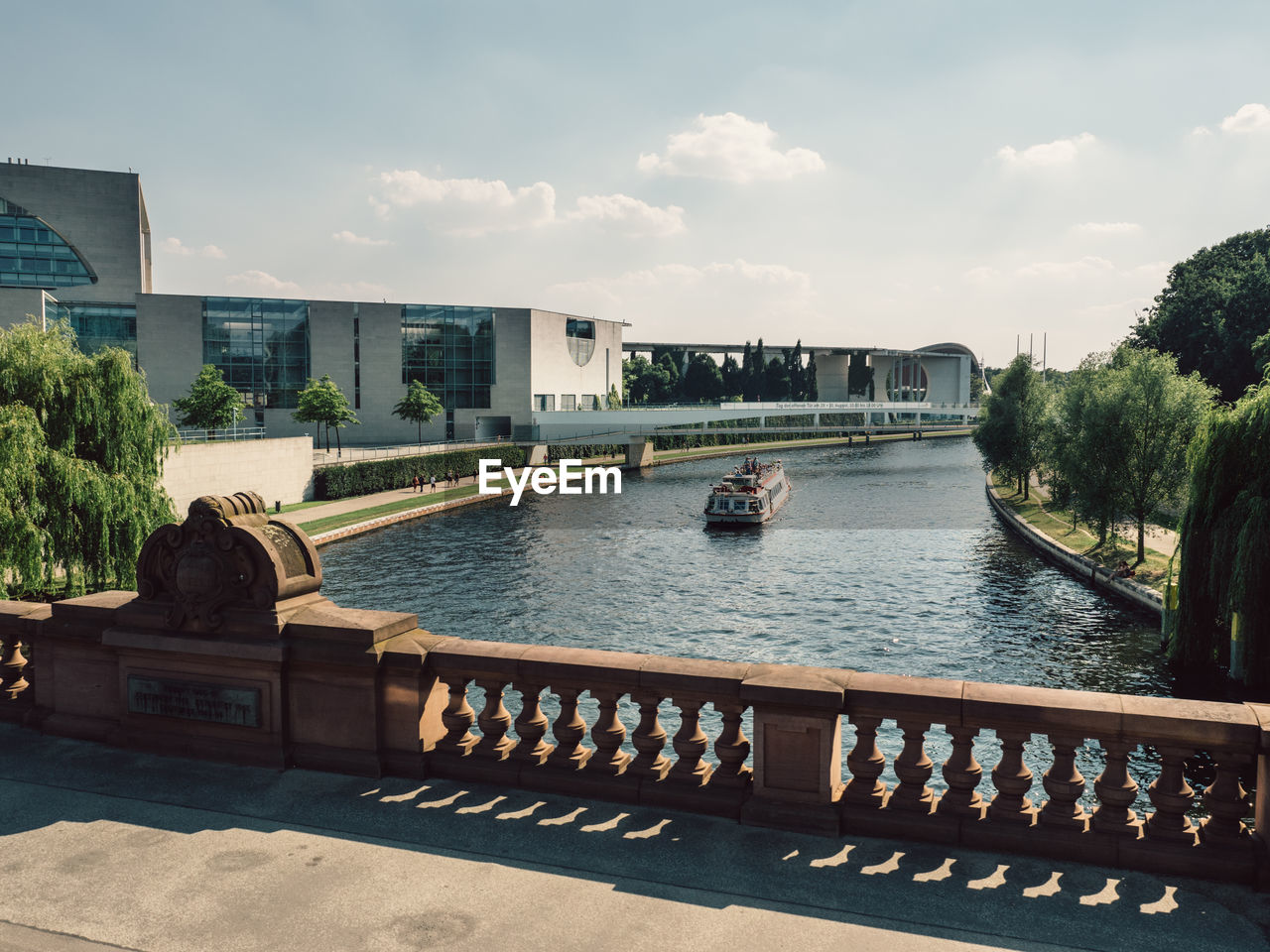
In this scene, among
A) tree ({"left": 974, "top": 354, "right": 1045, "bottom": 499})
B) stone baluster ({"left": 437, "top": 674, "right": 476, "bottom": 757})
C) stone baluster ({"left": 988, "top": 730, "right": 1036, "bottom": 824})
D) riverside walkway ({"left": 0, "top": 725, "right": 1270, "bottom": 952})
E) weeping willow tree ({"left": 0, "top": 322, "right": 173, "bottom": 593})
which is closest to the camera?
riverside walkway ({"left": 0, "top": 725, "right": 1270, "bottom": 952})

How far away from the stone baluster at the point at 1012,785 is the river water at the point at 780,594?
36.3ft

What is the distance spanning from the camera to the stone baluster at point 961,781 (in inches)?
287

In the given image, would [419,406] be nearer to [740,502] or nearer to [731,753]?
[740,502]

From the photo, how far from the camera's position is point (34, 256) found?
110500 millimetres

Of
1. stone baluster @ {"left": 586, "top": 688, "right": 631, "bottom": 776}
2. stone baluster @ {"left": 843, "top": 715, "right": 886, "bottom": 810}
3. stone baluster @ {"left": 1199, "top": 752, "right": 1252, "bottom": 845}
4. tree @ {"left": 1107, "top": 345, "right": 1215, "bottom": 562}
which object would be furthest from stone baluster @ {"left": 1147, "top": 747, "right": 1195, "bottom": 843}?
tree @ {"left": 1107, "top": 345, "right": 1215, "bottom": 562}

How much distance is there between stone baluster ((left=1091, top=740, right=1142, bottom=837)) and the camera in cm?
696

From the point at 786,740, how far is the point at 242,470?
5872 centimetres

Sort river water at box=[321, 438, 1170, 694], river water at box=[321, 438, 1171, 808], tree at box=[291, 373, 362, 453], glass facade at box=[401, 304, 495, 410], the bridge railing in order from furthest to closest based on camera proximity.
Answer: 1. glass facade at box=[401, 304, 495, 410]
2. tree at box=[291, 373, 362, 453]
3. river water at box=[321, 438, 1170, 694]
4. river water at box=[321, 438, 1171, 808]
5. the bridge railing

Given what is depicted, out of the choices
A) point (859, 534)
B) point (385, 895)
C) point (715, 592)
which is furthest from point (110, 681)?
point (859, 534)

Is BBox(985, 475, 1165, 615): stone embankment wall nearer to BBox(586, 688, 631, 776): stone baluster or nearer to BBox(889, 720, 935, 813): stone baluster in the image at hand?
BBox(889, 720, 935, 813): stone baluster

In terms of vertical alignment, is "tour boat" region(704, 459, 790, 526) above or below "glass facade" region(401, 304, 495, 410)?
below

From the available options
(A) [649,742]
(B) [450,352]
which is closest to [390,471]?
(B) [450,352]

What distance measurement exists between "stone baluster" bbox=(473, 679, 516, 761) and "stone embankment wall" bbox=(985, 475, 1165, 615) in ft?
117

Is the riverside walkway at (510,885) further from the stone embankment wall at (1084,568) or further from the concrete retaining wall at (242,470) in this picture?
the concrete retaining wall at (242,470)
